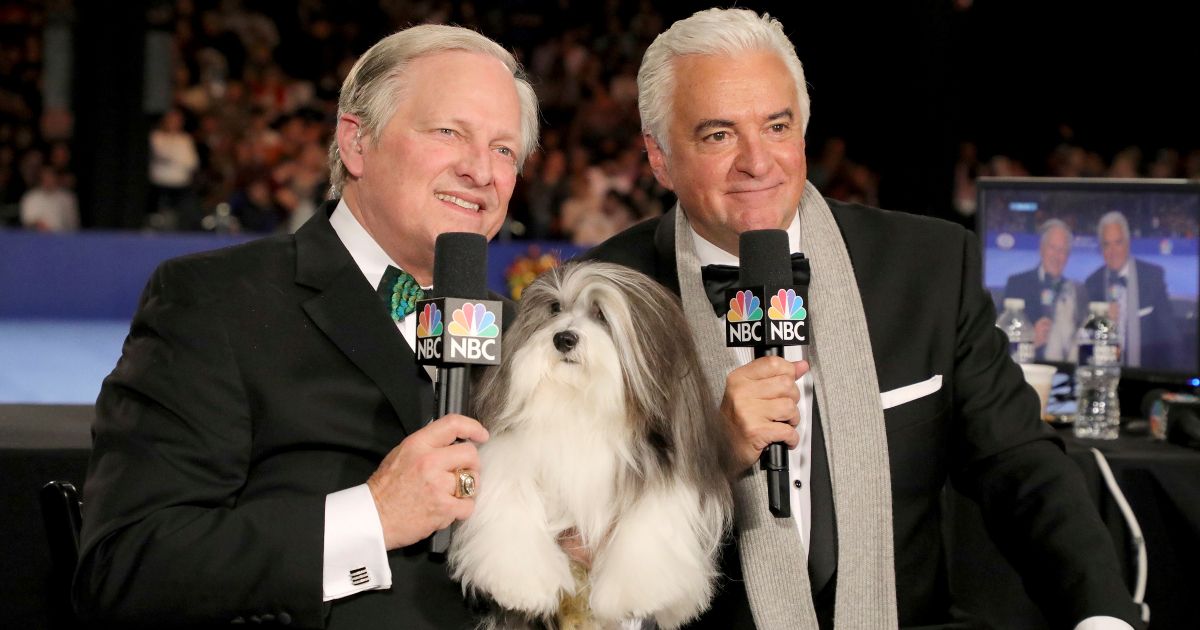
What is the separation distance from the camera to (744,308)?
242 centimetres

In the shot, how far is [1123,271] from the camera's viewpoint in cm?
416

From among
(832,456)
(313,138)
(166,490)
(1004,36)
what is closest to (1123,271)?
(832,456)

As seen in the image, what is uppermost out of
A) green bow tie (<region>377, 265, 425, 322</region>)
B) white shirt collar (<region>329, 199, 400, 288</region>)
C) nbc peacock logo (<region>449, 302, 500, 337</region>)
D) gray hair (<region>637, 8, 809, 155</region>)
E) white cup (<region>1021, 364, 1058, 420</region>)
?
gray hair (<region>637, 8, 809, 155</region>)

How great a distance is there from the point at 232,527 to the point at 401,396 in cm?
41

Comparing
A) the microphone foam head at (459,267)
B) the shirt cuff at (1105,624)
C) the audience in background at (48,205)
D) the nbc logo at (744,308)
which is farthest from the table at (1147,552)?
the audience in background at (48,205)

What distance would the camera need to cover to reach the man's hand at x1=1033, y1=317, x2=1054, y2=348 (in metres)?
4.23

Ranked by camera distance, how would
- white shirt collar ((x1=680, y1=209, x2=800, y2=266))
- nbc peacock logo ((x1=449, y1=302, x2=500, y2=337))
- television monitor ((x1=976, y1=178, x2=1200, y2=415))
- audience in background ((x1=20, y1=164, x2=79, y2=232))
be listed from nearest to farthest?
nbc peacock logo ((x1=449, y1=302, x2=500, y2=337))
white shirt collar ((x1=680, y1=209, x2=800, y2=266))
television monitor ((x1=976, y1=178, x2=1200, y2=415))
audience in background ((x1=20, y1=164, x2=79, y2=232))

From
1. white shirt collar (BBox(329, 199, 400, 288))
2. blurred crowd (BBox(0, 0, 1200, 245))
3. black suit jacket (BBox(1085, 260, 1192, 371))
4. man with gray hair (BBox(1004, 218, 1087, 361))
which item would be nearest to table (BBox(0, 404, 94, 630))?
white shirt collar (BBox(329, 199, 400, 288))

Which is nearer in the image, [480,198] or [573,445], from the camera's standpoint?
[573,445]

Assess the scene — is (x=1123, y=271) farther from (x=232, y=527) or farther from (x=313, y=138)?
(x=313, y=138)

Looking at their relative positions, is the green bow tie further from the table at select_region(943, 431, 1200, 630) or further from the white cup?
the white cup

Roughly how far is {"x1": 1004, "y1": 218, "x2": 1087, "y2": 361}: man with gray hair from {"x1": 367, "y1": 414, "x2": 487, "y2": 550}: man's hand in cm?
258

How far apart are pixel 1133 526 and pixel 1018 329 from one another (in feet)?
3.02

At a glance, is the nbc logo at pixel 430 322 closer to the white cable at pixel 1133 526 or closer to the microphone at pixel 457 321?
the microphone at pixel 457 321
